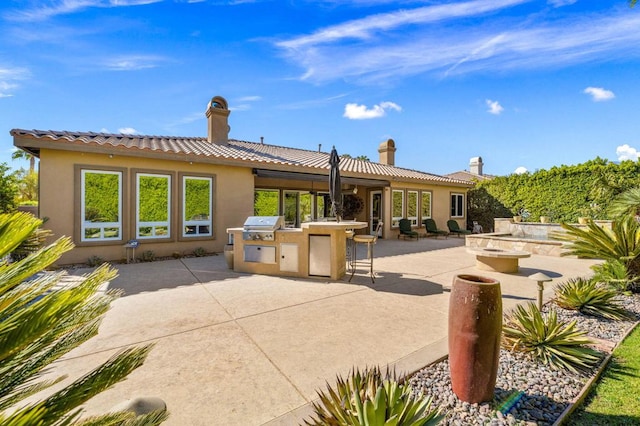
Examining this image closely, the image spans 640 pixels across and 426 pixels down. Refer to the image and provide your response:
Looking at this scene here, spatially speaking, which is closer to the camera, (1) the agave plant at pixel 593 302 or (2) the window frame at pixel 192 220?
(1) the agave plant at pixel 593 302

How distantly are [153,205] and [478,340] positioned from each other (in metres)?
10.3

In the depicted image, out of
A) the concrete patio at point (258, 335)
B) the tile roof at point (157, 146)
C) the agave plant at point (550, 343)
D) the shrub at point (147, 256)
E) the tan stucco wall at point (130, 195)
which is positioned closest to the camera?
the concrete patio at point (258, 335)

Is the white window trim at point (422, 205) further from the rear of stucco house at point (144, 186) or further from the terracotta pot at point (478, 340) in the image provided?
the terracotta pot at point (478, 340)

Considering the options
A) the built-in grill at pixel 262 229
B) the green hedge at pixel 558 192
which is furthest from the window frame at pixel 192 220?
the green hedge at pixel 558 192

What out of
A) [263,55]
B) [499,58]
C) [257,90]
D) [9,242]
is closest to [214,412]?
[9,242]

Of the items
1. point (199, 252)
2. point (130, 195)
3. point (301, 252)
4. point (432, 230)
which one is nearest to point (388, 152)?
point (432, 230)

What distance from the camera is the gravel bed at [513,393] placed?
2.57 metres

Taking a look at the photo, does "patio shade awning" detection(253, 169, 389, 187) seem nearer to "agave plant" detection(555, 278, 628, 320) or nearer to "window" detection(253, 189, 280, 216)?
"window" detection(253, 189, 280, 216)

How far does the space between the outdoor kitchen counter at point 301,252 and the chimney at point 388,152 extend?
15184mm

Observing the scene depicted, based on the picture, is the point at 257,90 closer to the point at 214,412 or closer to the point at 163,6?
the point at 163,6

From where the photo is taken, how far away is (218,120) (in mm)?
14320

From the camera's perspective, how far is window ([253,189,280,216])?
14.0 m

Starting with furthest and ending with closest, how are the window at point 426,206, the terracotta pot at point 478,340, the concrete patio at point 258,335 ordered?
the window at point 426,206 → the concrete patio at point 258,335 → the terracotta pot at point 478,340

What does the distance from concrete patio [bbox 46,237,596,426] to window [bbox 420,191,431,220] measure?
9.97 meters
